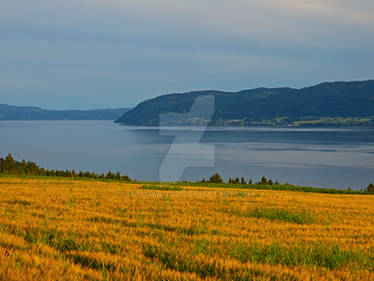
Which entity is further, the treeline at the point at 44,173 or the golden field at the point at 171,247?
the treeline at the point at 44,173

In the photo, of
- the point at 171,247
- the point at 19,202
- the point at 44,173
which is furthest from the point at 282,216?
the point at 44,173

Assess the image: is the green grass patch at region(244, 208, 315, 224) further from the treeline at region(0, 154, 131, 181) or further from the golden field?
the treeline at region(0, 154, 131, 181)

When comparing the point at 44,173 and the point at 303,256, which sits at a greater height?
the point at 303,256

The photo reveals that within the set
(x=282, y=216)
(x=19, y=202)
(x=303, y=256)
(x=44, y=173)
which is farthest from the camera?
(x=44, y=173)

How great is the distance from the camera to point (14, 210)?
1011cm

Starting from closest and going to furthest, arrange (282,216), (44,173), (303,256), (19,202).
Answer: (303,256), (282,216), (19,202), (44,173)

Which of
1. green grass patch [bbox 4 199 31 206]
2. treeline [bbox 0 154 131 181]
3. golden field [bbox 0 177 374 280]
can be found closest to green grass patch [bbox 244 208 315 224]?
golden field [bbox 0 177 374 280]

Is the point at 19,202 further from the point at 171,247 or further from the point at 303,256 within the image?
the point at 303,256

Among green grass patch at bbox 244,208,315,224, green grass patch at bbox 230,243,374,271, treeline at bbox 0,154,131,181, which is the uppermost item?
green grass patch at bbox 230,243,374,271

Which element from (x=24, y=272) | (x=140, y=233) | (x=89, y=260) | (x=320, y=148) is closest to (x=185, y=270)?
(x=89, y=260)

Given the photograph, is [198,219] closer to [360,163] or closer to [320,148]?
[360,163]

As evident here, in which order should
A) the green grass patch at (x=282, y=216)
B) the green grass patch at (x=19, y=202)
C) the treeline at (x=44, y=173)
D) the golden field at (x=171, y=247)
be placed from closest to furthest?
the golden field at (x=171, y=247), the green grass patch at (x=282, y=216), the green grass patch at (x=19, y=202), the treeline at (x=44, y=173)

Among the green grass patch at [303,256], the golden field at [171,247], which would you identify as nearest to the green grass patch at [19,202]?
the golden field at [171,247]

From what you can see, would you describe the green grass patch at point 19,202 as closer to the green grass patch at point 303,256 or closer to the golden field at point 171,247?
the golden field at point 171,247
